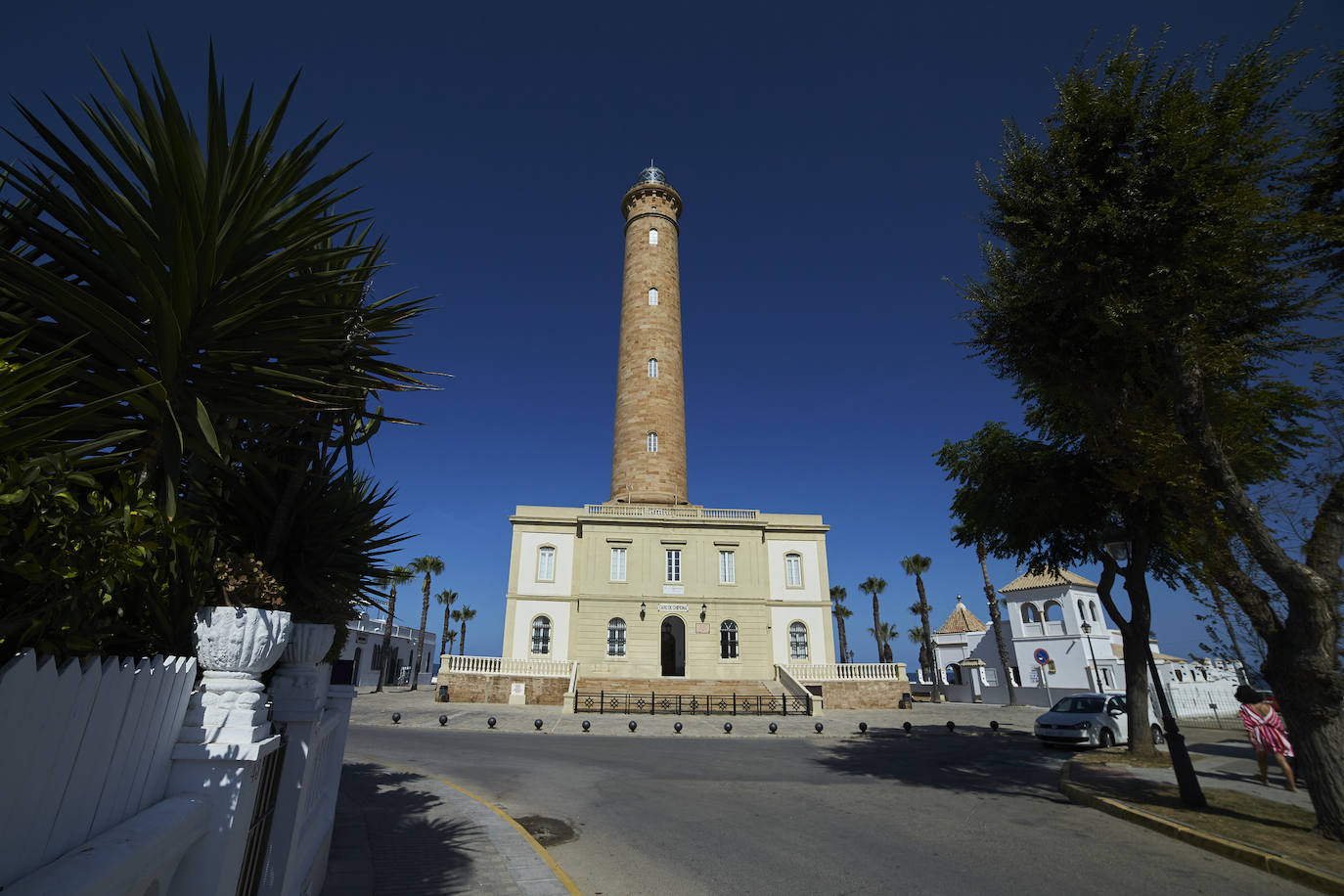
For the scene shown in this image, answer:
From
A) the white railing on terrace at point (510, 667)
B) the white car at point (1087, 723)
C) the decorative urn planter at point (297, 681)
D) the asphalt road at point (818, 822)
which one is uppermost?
the white railing on terrace at point (510, 667)

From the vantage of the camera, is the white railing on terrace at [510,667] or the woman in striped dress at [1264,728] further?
the white railing on terrace at [510,667]

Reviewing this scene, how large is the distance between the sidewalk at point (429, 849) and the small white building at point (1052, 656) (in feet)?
96.9

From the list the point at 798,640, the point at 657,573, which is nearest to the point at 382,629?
the point at 657,573

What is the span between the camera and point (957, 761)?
13.1 meters

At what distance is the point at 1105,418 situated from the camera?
961cm

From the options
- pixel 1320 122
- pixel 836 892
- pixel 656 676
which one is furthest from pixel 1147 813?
pixel 656 676

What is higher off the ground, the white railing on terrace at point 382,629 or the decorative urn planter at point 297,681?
the white railing on terrace at point 382,629

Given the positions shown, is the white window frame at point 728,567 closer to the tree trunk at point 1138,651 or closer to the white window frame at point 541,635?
the white window frame at point 541,635

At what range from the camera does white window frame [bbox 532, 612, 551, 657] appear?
93.7 ft

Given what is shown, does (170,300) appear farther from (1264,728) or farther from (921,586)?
(921,586)

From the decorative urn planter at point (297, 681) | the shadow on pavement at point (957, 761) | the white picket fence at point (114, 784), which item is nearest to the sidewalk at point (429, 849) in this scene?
the decorative urn planter at point (297, 681)

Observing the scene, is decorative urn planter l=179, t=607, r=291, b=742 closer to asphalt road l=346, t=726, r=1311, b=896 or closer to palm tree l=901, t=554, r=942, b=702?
asphalt road l=346, t=726, r=1311, b=896

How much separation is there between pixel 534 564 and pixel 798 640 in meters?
13.1

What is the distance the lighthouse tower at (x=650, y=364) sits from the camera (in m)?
31.6
